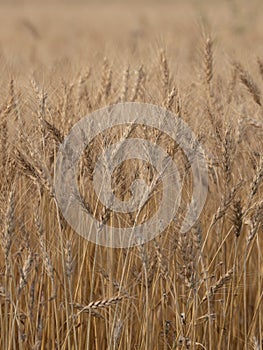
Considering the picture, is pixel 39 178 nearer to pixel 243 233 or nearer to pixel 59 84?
pixel 59 84

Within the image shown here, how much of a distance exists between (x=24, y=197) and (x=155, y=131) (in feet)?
1.51

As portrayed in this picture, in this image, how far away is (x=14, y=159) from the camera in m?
1.88

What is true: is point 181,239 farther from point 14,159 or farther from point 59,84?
point 59,84

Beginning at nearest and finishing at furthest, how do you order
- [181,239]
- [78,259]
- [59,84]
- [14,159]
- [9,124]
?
1. [181,239]
2. [14,159]
3. [78,259]
4. [9,124]
5. [59,84]

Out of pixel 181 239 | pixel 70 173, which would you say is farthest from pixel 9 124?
pixel 181 239

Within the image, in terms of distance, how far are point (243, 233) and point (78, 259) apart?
0.84m

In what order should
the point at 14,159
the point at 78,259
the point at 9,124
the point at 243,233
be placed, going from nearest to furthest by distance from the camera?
the point at 14,159 < the point at 78,259 < the point at 9,124 < the point at 243,233

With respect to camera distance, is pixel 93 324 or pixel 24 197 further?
pixel 93 324

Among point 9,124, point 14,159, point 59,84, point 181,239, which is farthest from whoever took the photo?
point 59,84

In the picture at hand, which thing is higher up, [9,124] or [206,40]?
[206,40]

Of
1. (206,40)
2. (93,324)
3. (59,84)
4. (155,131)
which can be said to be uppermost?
(206,40)

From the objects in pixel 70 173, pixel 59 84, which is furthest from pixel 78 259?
pixel 59 84

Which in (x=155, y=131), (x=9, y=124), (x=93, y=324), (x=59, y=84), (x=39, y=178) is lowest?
(x=93, y=324)

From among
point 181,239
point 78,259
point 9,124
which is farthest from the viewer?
point 9,124
